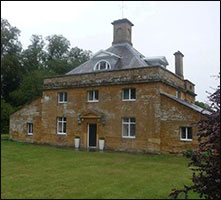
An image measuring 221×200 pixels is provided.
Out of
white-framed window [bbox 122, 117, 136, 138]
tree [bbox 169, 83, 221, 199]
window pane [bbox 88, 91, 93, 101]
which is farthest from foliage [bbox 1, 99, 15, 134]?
window pane [bbox 88, 91, 93, 101]

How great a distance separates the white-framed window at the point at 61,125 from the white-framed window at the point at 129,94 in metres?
4.56

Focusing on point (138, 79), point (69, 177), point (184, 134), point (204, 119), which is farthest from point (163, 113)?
point (204, 119)

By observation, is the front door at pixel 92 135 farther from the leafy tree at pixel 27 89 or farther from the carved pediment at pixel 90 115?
the leafy tree at pixel 27 89

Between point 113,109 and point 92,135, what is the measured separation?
221cm

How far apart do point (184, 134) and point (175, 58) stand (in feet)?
33.3

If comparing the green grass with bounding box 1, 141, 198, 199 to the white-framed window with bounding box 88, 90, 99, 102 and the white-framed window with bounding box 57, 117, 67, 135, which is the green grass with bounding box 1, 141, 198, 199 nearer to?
the white-framed window with bounding box 88, 90, 99, 102

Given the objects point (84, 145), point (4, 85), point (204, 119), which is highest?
point (4, 85)

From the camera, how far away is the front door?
1571cm

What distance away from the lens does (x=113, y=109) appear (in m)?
15.0

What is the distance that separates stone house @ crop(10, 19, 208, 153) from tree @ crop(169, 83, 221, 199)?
9444 millimetres

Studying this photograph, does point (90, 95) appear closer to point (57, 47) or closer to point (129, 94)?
point (129, 94)

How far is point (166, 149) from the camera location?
12.2m

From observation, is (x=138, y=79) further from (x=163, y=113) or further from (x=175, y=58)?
(x=175, y=58)

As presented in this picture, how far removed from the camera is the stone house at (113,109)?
12.5 meters
